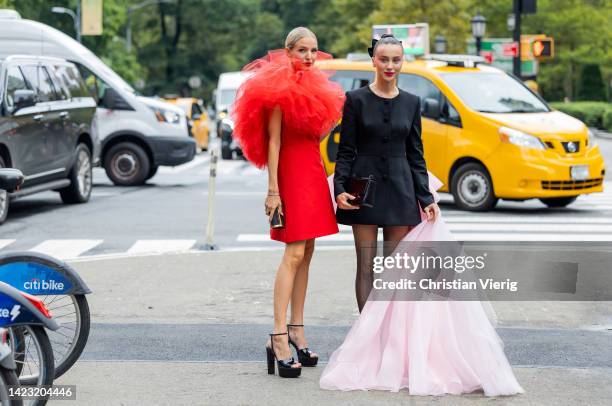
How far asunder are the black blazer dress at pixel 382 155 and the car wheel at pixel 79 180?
10.7 m

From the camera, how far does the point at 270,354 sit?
646 centimetres

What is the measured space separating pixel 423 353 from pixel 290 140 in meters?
1.28

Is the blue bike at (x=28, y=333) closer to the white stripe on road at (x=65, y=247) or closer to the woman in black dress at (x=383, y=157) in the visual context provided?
the woman in black dress at (x=383, y=157)

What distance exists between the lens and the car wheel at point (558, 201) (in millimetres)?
16328

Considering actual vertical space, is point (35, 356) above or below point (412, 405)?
above

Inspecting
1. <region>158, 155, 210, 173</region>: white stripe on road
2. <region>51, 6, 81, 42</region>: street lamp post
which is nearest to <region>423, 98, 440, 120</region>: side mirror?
<region>158, 155, 210, 173</region>: white stripe on road

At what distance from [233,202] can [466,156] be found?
3.65 meters

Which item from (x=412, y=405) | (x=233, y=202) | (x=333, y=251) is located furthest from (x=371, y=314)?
(x=233, y=202)

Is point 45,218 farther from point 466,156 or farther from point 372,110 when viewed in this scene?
point 372,110

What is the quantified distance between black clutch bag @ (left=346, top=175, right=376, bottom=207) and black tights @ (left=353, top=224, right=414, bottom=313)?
0.18 m

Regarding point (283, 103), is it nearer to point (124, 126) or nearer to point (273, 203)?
point (273, 203)

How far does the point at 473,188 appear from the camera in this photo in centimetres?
1584

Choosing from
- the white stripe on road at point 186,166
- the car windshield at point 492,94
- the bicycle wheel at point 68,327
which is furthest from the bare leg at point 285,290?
the white stripe on road at point 186,166

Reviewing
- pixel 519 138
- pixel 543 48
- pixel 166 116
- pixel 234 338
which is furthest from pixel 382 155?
pixel 543 48
